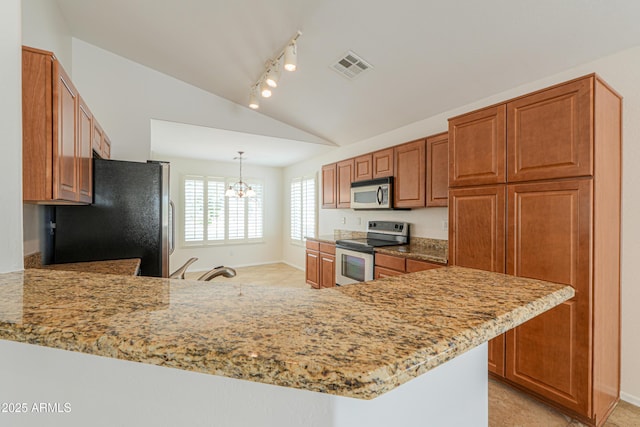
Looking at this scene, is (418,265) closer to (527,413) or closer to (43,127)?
(527,413)

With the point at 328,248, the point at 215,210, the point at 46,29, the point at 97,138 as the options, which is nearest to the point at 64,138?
the point at 97,138

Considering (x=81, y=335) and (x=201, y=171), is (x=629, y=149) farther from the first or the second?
(x=201, y=171)

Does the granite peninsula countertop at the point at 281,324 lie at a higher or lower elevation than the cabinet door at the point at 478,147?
lower

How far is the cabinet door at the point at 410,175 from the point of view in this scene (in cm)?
298

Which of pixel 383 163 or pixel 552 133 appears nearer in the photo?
pixel 552 133

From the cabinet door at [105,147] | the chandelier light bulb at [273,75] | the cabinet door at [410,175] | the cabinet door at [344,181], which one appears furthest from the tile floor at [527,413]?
the cabinet door at [105,147]

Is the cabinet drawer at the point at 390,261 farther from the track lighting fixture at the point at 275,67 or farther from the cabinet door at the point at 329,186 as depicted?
the track lighting fixture at the point at 275,67

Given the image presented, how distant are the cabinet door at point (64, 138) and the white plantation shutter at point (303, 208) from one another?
4.18 metres

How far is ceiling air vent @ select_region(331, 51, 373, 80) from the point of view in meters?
2.57

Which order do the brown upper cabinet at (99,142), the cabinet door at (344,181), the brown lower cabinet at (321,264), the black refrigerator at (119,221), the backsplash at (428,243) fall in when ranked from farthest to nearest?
the cabinet door at (344,181) → the brown lower cabinet at (321,264) → the backsplash at (428,243) → the brown upper cabinet at (99,142) → the black refrigerator at (119,221)

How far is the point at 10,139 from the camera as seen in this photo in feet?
3.29

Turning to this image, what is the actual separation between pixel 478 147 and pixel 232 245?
5.28 metres

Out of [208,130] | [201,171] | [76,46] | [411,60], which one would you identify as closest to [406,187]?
[411,60]

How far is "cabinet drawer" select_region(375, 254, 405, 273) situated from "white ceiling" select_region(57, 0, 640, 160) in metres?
1.66
